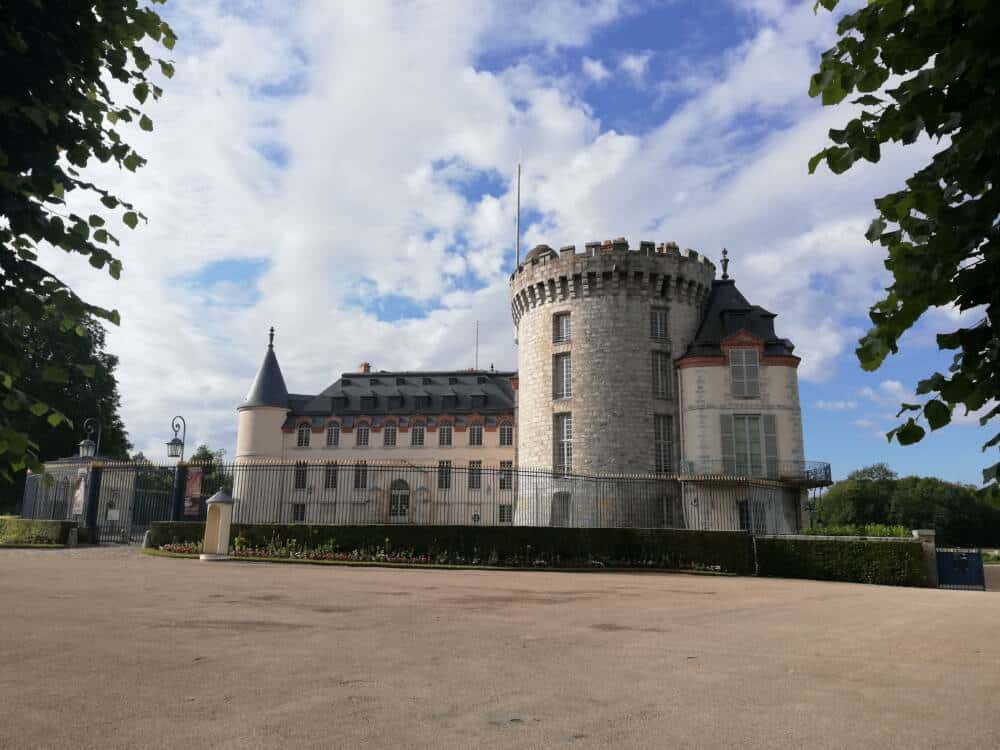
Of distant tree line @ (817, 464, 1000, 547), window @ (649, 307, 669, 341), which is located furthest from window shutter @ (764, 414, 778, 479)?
distant tree line @ (817, 464, 1000, 547)

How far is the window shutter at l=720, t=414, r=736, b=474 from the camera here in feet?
106

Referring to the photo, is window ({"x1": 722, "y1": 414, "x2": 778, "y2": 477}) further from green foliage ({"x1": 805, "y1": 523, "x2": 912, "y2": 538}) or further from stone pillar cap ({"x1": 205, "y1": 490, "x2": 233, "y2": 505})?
stone pillar cap ({"x1": 205, "y1": 490, "x2": 233, "y2": 505})

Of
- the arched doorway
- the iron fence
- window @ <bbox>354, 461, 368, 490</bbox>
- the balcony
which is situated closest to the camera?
window @ <bbox>354, 461, 368, 490</bbox>

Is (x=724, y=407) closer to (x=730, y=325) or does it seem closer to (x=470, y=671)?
(x=730, y=325)

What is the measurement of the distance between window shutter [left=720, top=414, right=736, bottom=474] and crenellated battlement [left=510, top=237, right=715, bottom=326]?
20.4 feet

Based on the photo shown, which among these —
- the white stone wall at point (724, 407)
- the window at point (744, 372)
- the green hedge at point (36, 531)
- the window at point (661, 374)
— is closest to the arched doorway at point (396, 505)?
the window at point (661, 374)

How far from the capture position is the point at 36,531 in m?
25.1

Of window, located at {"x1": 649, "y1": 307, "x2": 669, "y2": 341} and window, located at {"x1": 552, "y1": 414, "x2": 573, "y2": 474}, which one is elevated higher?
window, located at {"x1": 649, "y1": 307, "x2": 669, "y2": 341}

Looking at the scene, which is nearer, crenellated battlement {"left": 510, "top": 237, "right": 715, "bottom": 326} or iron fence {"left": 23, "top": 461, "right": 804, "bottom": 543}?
iron fence {"left": 23, "top": 461, "right": 804, "bottom": 543}

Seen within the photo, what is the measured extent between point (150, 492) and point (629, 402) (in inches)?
773

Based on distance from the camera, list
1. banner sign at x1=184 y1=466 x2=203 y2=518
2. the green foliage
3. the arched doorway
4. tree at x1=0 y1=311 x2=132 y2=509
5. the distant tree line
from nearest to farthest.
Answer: the green foliage, banner sign at x1=184 y1=466 x2=203 y2=518, the arched doorway, tree at x1=0 y1=311 x2=132 y2=509, the distant tree line

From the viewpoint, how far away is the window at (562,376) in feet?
114

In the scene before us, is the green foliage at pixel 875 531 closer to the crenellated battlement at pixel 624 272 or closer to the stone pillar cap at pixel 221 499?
the crenellated battlement at pixel 624 272

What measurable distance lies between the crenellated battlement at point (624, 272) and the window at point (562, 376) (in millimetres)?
2854
